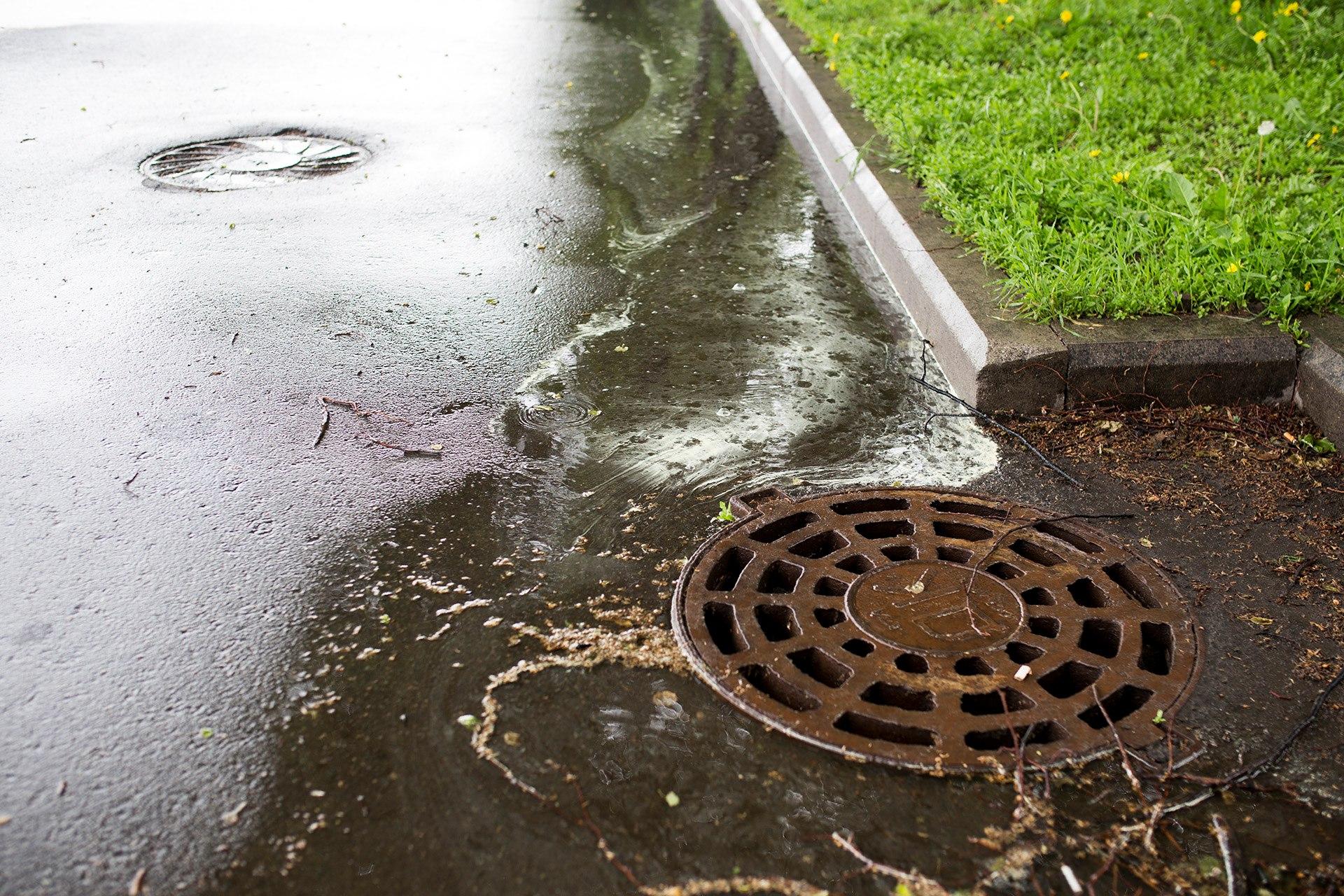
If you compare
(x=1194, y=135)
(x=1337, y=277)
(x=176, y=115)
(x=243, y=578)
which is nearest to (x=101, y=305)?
(x=243, y=578)

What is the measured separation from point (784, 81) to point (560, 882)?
6713 mm

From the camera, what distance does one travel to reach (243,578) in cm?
275

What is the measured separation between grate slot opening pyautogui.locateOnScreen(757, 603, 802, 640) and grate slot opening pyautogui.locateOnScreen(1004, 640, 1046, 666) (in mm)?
478

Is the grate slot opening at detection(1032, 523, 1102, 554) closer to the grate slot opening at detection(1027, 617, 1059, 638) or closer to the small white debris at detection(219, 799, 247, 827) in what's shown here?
the grate slot opening at detection(1027, 617, 1059, 638)

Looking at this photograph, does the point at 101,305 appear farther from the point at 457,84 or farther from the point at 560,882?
the point at 457,84

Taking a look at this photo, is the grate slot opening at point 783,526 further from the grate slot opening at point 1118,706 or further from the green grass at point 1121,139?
the green grass at point 1121,139

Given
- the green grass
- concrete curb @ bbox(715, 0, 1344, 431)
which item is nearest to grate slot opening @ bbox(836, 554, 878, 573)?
concrete curb @ bbox(715, 0, 1344, 431)

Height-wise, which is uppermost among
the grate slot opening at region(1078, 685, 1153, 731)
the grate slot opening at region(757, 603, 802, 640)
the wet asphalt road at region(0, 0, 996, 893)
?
the grate slot opening at region(1078, 685, 1153, 731)

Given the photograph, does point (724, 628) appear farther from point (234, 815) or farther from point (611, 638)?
point (234, 815)

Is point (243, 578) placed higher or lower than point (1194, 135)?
lower

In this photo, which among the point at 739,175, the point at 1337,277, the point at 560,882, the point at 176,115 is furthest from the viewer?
the point at 176,115

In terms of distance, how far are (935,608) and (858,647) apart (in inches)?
9.3

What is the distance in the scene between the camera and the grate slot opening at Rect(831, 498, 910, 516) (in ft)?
10.1

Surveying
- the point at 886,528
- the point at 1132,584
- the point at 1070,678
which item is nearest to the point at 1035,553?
the point at 1132,584
